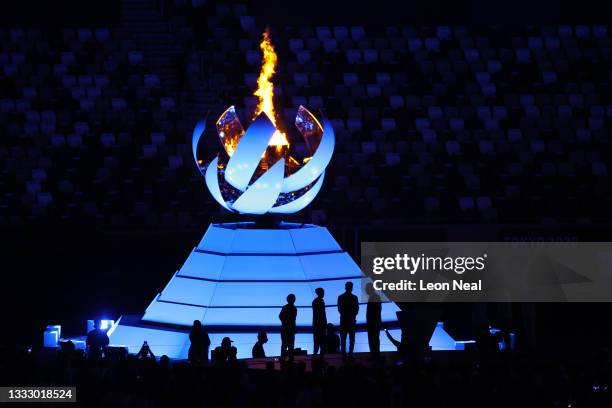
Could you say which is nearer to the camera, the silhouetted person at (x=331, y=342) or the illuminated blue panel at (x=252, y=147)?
the silhouetted person at (x=331, y=342)

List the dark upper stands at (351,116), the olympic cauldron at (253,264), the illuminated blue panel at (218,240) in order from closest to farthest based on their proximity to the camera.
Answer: the olympic cauldron at (253,264), the illuminated blue panel at (218,240), the dark upper stands at (351,116)

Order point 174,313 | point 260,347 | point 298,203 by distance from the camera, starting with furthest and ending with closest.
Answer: point 298,203 → point 174,313 → point 260,347

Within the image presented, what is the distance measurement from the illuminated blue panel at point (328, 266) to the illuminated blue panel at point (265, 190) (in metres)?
1.07

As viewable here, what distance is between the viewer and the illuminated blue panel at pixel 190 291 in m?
18.3

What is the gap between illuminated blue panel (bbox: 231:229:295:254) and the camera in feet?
61.7

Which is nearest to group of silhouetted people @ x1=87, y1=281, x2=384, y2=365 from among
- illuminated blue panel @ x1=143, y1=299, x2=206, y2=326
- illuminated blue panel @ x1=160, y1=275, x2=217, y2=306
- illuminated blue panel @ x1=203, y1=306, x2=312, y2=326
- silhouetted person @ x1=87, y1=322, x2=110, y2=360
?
silhouetted person @ x1=87, y1=322, x2=110, y2=360

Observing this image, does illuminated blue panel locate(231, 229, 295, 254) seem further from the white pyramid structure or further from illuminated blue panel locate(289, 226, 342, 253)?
illuminated blue panel locate(289, 226, 342, 253)

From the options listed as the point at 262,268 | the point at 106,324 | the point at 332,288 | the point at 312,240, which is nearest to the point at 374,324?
the point at 332,288

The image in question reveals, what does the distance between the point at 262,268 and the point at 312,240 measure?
1.15m

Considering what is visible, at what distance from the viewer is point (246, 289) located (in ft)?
59.8

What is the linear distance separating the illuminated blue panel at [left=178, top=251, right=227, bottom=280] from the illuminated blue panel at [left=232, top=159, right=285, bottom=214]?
3.06ft

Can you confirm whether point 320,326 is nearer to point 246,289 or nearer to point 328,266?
point 246,289

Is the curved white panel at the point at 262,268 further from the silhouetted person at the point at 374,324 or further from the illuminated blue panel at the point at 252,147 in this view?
the silhouetted person at the point at 374,324

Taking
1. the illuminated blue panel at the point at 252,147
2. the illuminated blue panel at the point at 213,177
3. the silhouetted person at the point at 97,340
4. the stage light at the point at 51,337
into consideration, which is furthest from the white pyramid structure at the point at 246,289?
the illuminated blue panel at the point at 252,147
